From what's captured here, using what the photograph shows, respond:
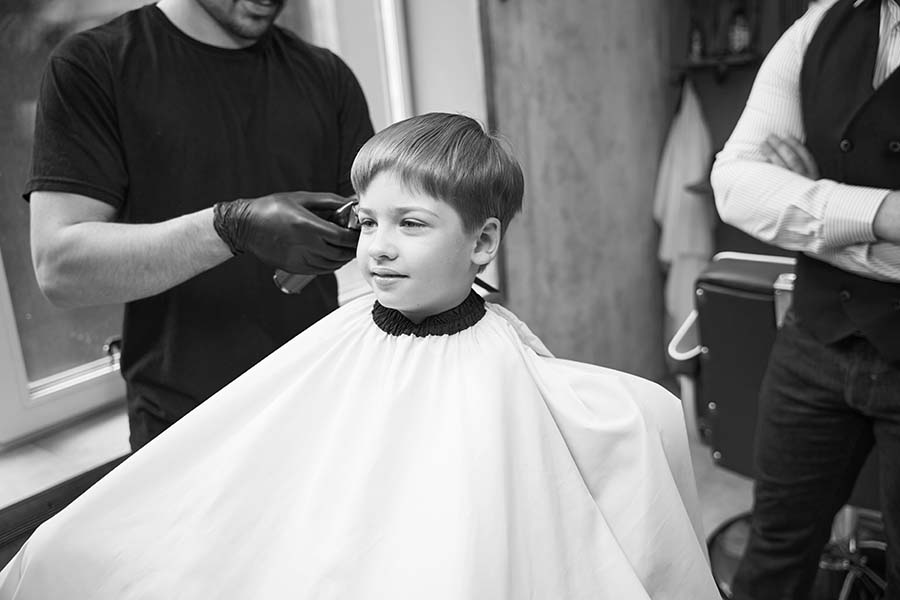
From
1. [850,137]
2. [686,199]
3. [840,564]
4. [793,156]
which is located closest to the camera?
[850,137]

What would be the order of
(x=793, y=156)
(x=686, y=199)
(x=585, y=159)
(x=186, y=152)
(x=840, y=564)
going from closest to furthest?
1. (x=186, y=152)
2. (x=793, y=156)
3. (x=840, y=564)
4. (x=585, y=159)
5. (x=686, y=199)

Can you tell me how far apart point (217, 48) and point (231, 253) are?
17.8 inches

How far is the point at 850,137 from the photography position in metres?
1.57

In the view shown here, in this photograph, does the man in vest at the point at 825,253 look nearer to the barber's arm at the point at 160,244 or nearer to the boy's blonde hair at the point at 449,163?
the boy's blonde hair at the point at 449,163

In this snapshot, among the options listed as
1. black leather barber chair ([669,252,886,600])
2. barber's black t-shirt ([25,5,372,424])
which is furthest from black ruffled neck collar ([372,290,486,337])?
black leather barber chair ([669,252,886,600])

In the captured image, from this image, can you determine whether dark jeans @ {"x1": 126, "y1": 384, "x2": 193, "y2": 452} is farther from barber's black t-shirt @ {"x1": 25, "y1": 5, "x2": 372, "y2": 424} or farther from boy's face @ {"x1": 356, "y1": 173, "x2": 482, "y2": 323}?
boy's face @ {"x1": 356, "y1": 173, "x2": 482, "y2": 323}

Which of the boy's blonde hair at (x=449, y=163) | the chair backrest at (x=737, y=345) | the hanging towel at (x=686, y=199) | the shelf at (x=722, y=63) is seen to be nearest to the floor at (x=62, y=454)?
the boy's blonde hair at (x=449, y=163)

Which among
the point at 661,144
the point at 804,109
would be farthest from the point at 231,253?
the point at 661,144

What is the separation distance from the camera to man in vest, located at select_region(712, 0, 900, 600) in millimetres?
1534

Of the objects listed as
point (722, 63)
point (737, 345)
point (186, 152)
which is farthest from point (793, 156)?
point (722, 63)

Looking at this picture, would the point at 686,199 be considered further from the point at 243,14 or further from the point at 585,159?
the point at 243,14

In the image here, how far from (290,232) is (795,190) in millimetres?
1047

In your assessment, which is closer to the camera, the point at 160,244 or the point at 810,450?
the point at 160,244

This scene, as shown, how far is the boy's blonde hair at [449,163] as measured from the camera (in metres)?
1.09
